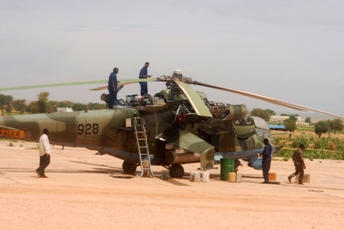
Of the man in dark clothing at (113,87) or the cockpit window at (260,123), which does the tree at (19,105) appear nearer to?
the cockpit window at (260,123)

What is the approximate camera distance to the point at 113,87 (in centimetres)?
2016

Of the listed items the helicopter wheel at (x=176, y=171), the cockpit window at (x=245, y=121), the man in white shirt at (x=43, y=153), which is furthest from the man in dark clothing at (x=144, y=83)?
the man in white shirt at (x=43, y=153)

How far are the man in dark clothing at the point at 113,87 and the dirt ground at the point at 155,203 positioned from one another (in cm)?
266

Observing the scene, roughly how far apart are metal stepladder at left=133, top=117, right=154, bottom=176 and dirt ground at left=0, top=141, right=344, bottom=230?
1.95ft

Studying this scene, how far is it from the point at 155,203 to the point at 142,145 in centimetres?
637

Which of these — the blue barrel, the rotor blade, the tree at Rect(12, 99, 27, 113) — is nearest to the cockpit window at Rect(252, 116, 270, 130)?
the blue barrel

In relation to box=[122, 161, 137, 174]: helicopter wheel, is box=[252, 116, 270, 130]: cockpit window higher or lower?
higher

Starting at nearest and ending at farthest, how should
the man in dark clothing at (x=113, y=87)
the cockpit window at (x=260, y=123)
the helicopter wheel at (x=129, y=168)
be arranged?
the man in dark clothing at (x=113, y=87)
the helicopter wheel at (x=129, y=168)
the cockpit window at (x=260, y=123)

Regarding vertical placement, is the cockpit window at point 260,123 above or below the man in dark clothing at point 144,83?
below

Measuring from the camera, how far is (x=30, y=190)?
1463cm

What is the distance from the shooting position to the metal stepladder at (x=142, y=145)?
65.7 feet

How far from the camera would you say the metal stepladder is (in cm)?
2002

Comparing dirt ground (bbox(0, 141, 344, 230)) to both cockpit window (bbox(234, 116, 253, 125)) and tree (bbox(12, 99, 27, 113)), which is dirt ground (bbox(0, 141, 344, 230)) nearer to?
cockpit window (bbox(234, 116, 253, 125))

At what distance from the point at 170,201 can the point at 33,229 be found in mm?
4900
